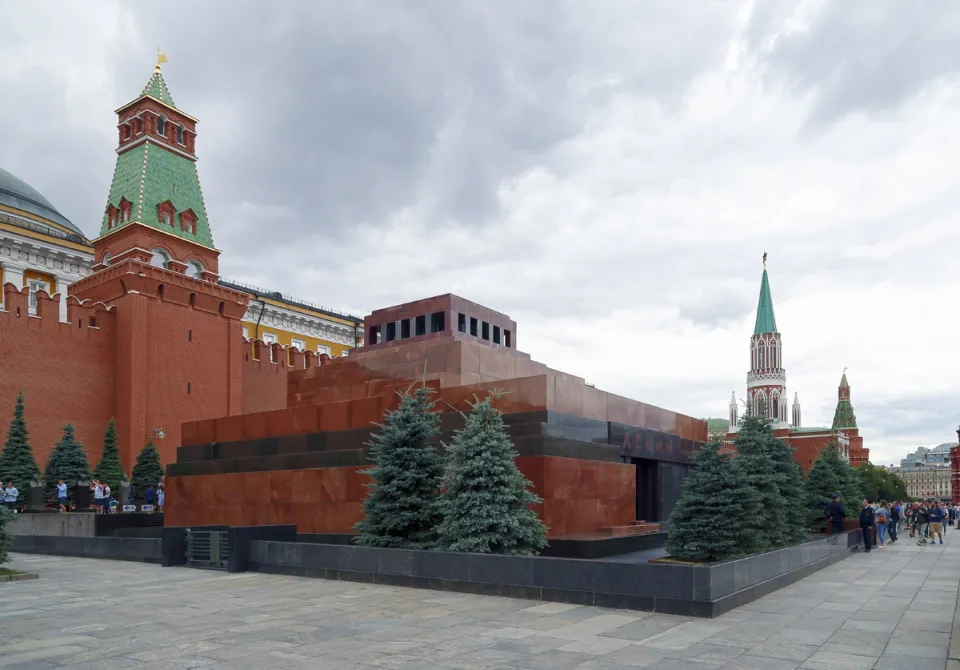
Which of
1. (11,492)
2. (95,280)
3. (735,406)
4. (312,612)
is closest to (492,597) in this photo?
Answer: (312,612)

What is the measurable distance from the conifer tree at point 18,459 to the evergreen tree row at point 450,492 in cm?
1912

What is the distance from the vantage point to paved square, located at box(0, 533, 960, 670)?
7055mm

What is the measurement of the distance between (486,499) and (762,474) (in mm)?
5260

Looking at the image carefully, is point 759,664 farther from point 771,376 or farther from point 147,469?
point 771,376

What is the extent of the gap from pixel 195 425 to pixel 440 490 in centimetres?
1008

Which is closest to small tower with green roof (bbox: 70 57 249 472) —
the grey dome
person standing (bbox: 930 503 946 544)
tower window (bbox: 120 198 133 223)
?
tower window (bbox: 120 198 133 223)

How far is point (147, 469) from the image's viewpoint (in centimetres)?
3053

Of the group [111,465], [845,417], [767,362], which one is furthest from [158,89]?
[845,417]

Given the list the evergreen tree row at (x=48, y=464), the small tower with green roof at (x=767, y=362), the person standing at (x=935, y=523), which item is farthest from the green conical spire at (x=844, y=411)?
the evergreen tree row at (x=48, y=464)

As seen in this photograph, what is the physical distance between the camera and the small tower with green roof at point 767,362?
110625 millimetres

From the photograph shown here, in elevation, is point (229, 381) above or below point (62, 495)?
above

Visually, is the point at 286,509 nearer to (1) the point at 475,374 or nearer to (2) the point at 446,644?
(1) the point at 475,374

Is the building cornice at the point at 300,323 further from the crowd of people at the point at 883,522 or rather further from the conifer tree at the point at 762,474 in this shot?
the conifer tree at the point at 762,474

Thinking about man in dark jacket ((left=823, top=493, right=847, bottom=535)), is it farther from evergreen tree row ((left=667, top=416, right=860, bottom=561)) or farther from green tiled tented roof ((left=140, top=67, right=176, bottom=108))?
green tiled tented roof ((left=140, top=67, right=176, bottom=108))
